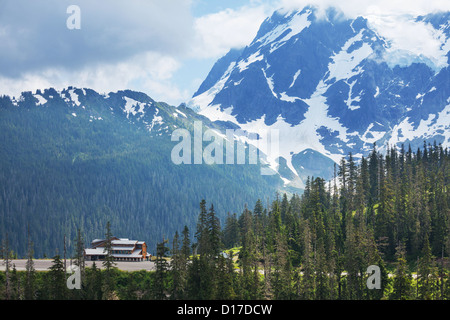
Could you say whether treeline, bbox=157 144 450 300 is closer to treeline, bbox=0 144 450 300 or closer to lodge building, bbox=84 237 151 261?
treeline, bbox=0 144 450 300

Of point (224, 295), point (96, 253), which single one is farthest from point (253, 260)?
point (96, 253)

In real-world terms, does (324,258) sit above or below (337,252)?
above

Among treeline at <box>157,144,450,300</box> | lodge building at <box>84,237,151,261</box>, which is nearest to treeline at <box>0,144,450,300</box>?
treeline at <box>157,144,450,300</box>

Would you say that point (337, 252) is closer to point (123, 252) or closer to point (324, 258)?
point (324, 258)

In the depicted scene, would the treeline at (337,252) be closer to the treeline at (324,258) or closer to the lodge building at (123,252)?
the treeline at (324,258)

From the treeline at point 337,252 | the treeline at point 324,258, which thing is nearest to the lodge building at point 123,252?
the treeline at point 337,252

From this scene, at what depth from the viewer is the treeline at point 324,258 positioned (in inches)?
3469

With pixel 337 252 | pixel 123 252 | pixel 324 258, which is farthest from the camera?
pixel 123 252

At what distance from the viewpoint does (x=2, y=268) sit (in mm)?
109000

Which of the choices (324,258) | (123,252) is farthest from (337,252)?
(123,252)

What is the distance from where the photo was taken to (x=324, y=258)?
3772 inches

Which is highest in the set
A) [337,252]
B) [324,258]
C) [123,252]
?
[324,258]
